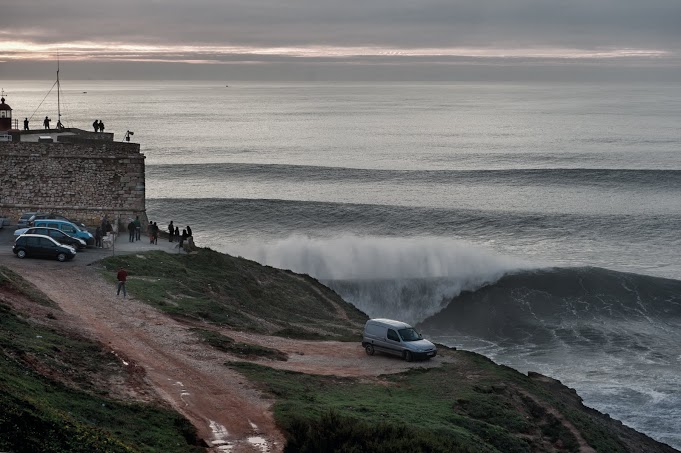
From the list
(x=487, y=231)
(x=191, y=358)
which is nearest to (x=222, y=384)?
(x=191, y=358)

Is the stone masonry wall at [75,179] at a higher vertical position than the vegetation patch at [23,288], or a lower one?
higher

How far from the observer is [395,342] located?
24000 mm

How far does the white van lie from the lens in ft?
78.5

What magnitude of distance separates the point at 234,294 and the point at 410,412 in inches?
534

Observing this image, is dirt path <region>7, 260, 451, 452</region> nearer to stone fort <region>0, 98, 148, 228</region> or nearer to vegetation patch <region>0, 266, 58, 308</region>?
vegetation patch <region>0, 266, 58, 308</region>

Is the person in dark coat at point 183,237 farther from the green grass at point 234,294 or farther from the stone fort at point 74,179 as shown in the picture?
the stone fort at point 74,179

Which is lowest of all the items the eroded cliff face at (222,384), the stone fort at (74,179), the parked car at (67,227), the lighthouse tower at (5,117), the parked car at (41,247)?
the eroded cliff face at (222,384)

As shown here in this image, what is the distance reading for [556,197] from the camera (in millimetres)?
72875

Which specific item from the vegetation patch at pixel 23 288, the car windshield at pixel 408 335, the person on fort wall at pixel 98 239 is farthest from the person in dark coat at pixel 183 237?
the car windshield at pixel 408 335

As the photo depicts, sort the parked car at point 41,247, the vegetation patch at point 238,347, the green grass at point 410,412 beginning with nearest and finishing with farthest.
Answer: the green grass at point 410,412 → the vegetation patch at point 238,347 → the parked car at point 41,247

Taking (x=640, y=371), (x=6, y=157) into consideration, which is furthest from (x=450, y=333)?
(x=6, y=157)

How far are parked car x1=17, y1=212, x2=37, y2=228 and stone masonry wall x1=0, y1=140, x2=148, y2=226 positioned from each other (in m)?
0.69

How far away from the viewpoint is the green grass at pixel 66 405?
12938 mm

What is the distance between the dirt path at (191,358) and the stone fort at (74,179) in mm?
7009
